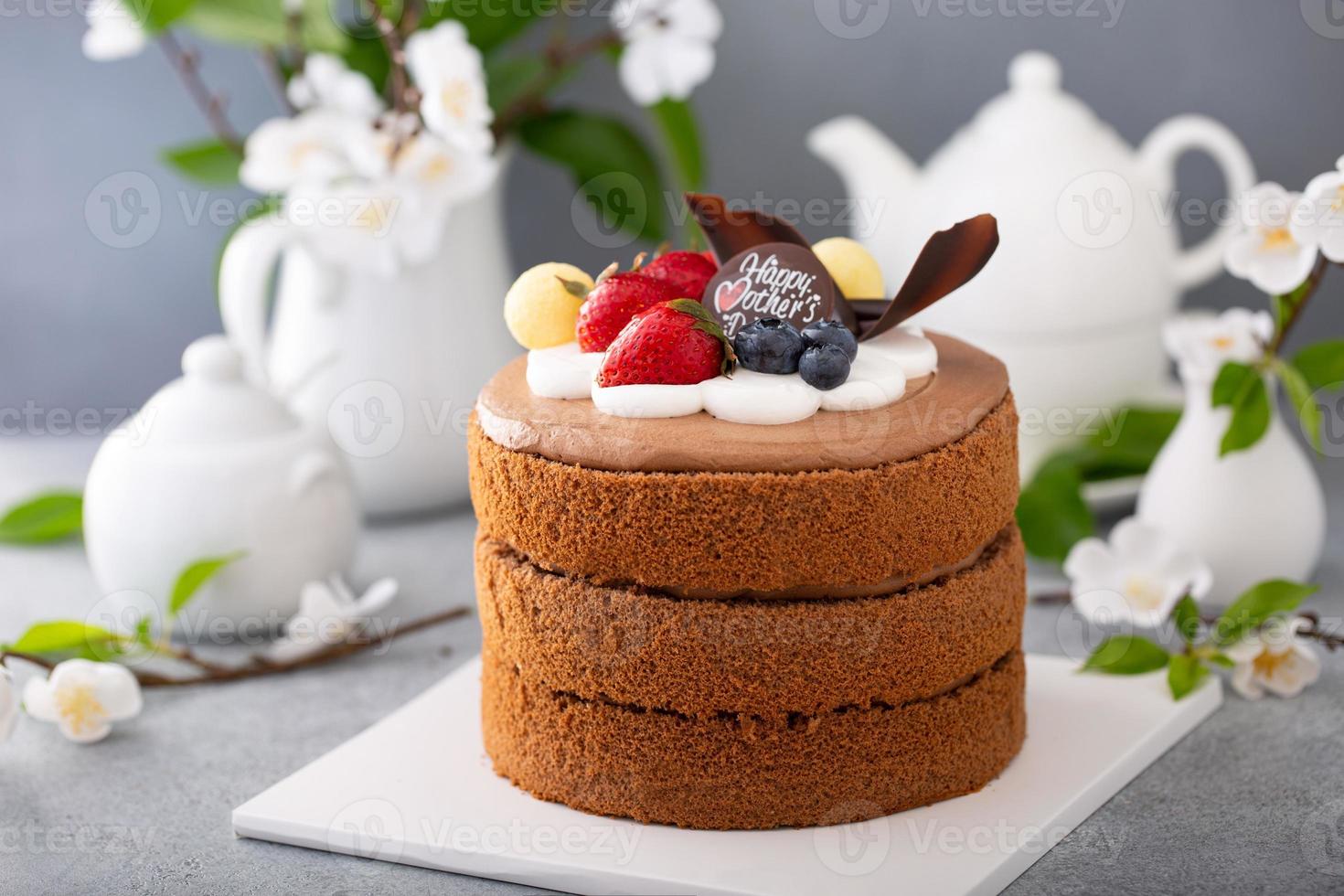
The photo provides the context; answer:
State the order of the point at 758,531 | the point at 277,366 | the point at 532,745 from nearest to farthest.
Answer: the point at 758,531 < the point at 532,745 < the point at 277,366

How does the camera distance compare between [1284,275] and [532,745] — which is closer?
[532,745]

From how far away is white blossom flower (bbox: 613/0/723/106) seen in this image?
8.04ft

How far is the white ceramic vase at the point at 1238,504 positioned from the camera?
2.09 metres

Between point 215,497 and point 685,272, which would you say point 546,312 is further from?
point 215,497

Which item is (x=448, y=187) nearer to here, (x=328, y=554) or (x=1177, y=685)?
(x=328, y=554)

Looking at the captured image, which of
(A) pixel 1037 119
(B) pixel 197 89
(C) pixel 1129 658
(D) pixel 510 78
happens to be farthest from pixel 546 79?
(C) pixel 1129 658

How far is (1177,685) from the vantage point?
1815 mm

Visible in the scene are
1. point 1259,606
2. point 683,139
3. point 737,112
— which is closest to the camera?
point 1259,606

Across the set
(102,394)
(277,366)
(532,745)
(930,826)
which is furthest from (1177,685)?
(102,394)

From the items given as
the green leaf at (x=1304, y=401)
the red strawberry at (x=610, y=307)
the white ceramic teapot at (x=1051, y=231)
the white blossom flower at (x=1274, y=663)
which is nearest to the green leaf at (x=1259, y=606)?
the white blossom flower at (x=1274, y=663)

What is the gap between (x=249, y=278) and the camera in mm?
2387

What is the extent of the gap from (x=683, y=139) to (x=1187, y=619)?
128cm

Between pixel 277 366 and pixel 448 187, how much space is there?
52 cm

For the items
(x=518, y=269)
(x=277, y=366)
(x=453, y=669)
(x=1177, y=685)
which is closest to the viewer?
(x=1177, y=685)
